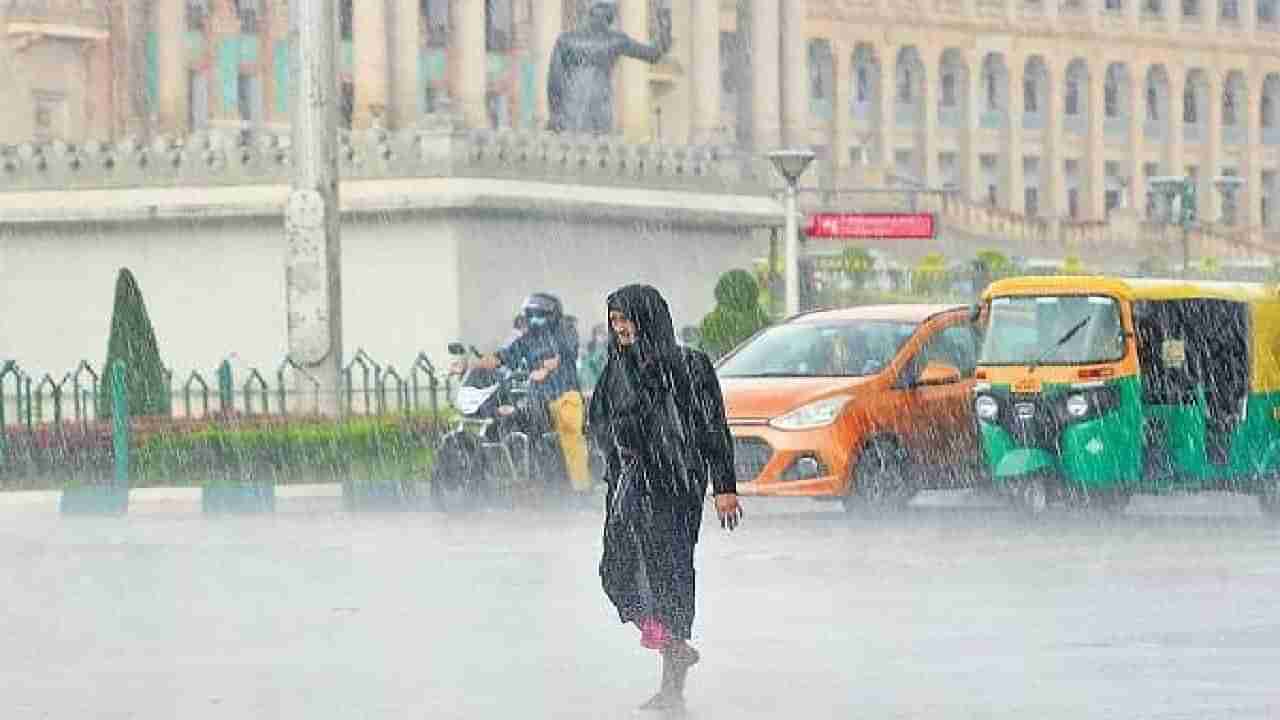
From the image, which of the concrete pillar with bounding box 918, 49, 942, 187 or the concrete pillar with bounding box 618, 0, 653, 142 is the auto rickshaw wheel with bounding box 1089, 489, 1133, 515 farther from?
the concrete pillar with bounding box 918, 49, 942, 187

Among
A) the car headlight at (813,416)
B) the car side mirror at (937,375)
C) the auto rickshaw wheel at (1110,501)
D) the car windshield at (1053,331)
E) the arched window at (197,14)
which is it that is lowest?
the auto rickshaw wheel at (1110,501)

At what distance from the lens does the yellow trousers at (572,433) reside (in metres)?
25.4

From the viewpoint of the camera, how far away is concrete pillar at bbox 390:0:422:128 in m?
66.3

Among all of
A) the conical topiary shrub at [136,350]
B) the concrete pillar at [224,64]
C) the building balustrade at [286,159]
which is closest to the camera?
the conical topiary shrub at [136,350]

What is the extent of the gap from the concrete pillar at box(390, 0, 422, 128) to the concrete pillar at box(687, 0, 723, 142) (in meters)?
7.05

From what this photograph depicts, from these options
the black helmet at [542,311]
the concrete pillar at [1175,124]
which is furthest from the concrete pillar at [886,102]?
the black helmet at [542,311]

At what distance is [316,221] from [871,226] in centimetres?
1140

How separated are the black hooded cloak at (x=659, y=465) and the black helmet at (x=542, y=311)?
13.1 metres

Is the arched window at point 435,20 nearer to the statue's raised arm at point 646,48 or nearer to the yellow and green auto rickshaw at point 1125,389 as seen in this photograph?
the statue's raised arm at point 646,48

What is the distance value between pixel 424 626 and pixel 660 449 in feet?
10.6

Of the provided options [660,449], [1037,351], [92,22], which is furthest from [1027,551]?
[92,22]

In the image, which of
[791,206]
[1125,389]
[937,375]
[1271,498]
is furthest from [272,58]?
[1125,389]

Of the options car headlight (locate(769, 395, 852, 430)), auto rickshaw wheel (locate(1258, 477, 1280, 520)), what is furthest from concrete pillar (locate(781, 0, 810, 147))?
car headlight (locate(769, 395, 852, 430))

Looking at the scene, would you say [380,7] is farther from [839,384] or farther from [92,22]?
[839,384]
